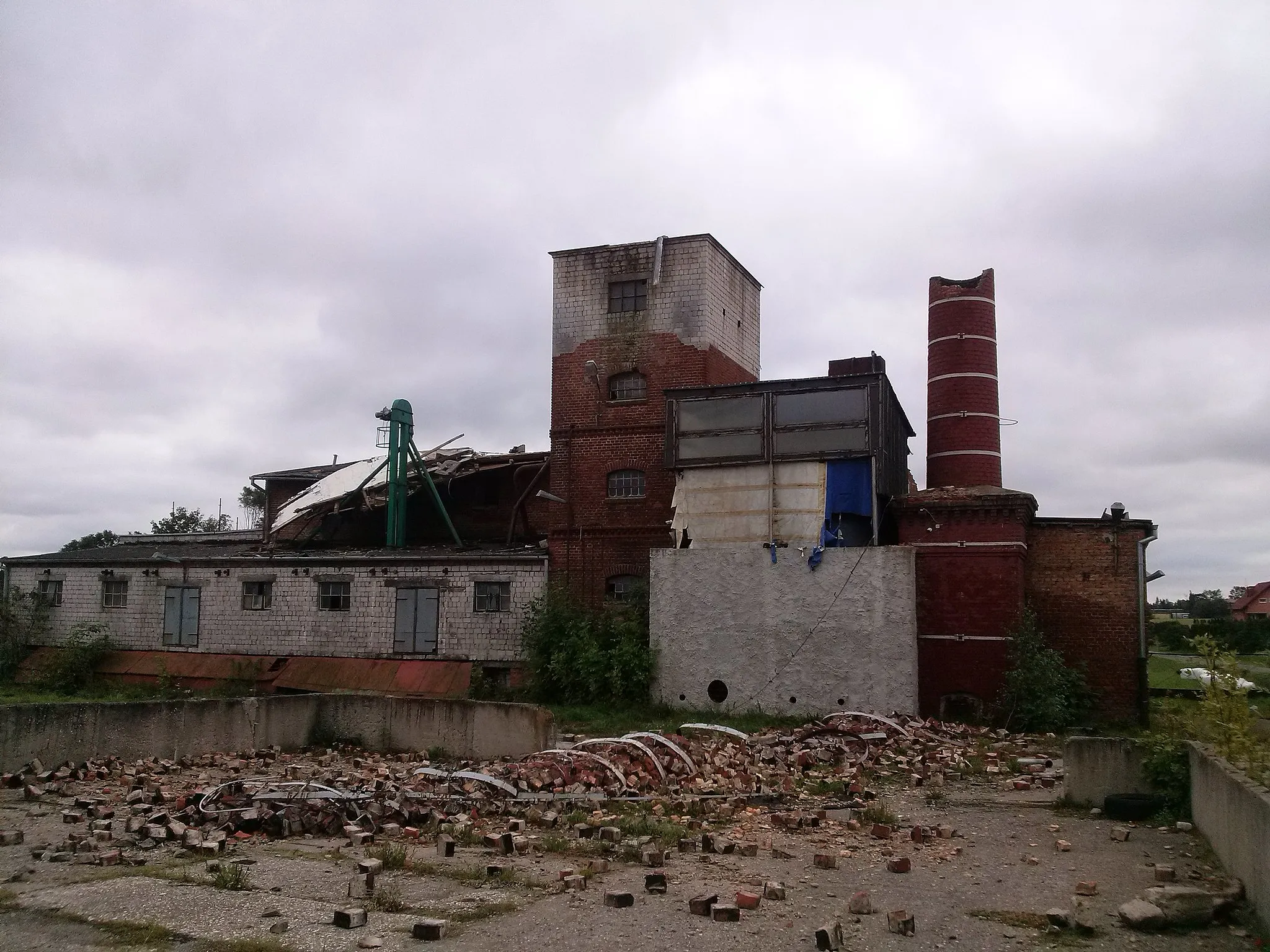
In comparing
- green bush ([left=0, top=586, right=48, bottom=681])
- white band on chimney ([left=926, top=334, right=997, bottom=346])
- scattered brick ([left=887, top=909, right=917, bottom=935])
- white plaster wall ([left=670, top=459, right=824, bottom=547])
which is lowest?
scattered brick ([left=887, top=909, right=917, bottom=935])

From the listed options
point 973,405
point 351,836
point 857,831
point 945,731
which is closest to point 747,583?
point 945,731

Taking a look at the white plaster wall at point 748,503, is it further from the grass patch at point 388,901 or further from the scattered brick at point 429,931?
the scattered brick at point 429,931

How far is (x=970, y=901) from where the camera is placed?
768 centimetres

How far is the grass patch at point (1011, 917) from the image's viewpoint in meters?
7.09

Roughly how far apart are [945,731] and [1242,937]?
10182mm

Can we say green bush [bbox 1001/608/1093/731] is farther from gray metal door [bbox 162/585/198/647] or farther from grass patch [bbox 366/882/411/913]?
gray metal door [bbox 162/585/198/647]

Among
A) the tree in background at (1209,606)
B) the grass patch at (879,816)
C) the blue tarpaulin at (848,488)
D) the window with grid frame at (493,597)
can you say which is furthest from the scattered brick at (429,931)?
the tree in background at (1209,606)

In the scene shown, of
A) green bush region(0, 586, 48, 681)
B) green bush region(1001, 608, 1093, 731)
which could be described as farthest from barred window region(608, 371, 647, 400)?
green bush region(0, 586, 48, 681)

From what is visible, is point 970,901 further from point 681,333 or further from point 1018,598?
point 681,333

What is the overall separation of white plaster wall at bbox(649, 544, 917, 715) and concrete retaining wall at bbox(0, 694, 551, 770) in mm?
5700

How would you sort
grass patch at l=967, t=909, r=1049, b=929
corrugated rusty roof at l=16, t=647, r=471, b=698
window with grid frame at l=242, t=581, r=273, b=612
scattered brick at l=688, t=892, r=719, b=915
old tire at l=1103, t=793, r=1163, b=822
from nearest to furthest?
grass patch at l=967, t=909, r=1049, b=929, scattered brick at l=688, t=892, r=719, b=915, old tire at l=1103, t=793, r=1163, b=822, corrugated rusty roof at l=16, t=647, r=471, b=698, window with grid frame at l=242, t=581, r=273, b=612

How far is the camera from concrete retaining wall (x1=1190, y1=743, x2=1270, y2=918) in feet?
21.8

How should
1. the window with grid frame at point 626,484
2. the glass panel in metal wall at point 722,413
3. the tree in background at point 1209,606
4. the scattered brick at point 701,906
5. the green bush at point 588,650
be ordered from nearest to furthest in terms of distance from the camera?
the scattered brick at point 701,906 < the green bush at point 588,650 < the glass panel in metal wall at point 722,413 < the window with grid frame at point 626,484 < the tree in background at point 1209,606

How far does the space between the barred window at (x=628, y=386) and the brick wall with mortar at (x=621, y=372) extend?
0.12 metres
